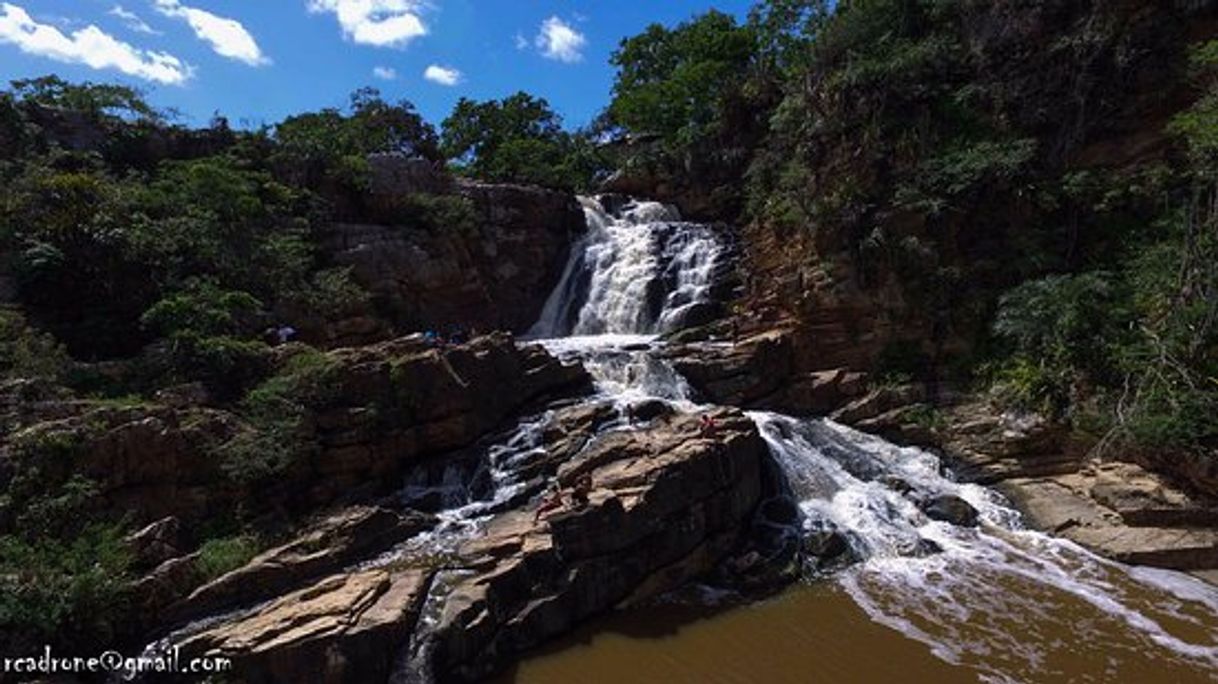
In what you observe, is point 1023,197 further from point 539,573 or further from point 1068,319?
point 539,573

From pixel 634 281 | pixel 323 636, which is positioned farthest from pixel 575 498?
pixel 634 281

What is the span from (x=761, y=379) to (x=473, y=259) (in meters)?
11.0

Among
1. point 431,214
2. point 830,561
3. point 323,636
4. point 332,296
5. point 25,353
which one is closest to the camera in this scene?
point 323,636

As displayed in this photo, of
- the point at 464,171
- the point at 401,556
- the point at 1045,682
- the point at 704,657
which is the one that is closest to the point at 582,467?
the point at 401,556

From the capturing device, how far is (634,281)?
2361 centimetres

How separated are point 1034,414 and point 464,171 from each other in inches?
1157

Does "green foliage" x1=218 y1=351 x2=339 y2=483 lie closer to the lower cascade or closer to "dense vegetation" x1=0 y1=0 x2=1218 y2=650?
"dense vegetation" x1=0 y1=0 x2=1218 y2=650

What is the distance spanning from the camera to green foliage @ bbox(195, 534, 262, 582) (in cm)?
1036

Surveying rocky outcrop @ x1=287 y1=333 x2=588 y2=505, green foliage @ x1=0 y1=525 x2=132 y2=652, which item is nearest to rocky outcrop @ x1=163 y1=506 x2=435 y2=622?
green foliage @ x1=0 y1=525 x2=132 y2=652

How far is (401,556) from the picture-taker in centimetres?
1141

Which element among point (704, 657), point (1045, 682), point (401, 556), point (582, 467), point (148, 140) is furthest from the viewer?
point (148, 140)

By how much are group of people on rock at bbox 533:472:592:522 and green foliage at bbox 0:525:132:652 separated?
226 inches

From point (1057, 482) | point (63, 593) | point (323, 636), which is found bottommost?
point (323, 636)

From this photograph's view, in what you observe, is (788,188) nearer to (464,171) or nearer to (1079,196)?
(1079,196)
